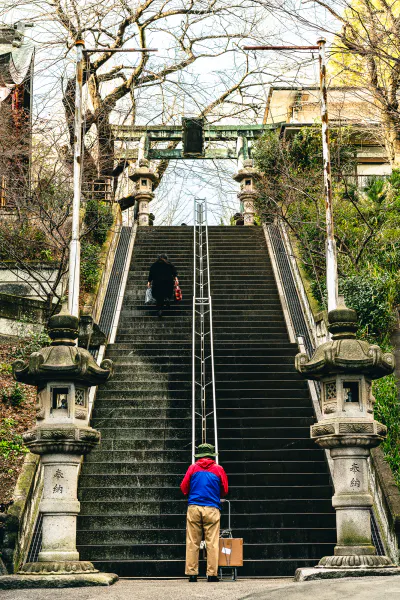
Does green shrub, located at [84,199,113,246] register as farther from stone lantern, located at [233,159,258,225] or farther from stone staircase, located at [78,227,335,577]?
stone lantern, located at [233,159,258,225]

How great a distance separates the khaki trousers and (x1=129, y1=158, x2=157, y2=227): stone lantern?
18.6 m

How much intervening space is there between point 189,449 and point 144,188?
16658 millimetres

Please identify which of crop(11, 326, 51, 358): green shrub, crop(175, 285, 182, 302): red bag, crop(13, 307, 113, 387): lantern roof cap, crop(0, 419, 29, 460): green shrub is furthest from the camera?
crop(175, 285, 182, 302): red bag

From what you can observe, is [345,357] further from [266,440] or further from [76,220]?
[76,220]

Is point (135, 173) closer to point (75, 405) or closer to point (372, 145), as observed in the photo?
point (372, 145)

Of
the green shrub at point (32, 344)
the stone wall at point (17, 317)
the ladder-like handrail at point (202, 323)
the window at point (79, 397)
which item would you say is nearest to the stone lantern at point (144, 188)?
the ladder-like handrail at point (202, 323)

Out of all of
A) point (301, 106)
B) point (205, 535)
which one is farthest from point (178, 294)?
point (301, 106)

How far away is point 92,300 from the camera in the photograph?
19875 millimetres

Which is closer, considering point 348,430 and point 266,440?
point 348,430

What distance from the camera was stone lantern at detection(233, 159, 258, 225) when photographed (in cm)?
2909

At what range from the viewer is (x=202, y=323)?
1848 cm

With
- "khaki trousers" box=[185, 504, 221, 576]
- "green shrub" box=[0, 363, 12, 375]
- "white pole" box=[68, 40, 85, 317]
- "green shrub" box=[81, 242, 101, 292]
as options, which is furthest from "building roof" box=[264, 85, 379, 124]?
"khaki trousers" box=[185, 504, 221, 576]

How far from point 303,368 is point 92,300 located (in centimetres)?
1002

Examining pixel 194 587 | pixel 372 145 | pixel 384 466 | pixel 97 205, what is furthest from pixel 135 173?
pixel 194 587
